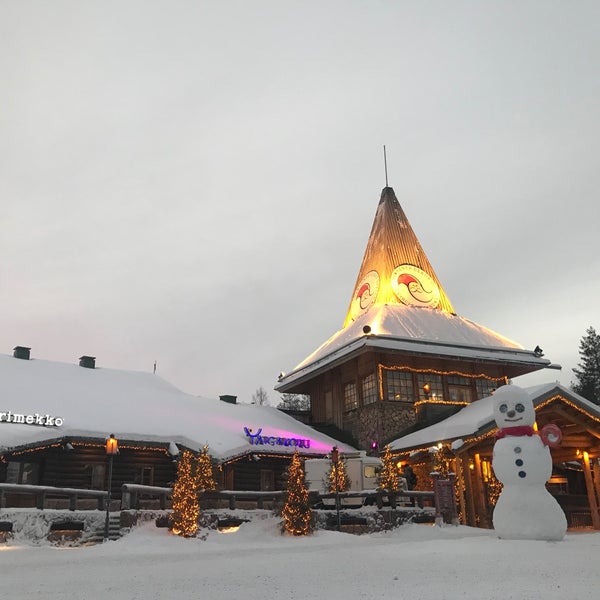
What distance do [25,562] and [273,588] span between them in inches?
264

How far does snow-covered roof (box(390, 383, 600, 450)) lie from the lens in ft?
72.8

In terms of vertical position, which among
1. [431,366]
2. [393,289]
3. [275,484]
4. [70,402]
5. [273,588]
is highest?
[393,289]

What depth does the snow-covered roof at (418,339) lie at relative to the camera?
29.3 metres

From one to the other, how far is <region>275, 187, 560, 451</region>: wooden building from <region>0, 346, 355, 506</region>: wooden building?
262 cm

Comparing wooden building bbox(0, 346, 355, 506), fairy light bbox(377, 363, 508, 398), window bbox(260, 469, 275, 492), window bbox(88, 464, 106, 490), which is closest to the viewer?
wooden building bbox(0, 346, 355, 506)

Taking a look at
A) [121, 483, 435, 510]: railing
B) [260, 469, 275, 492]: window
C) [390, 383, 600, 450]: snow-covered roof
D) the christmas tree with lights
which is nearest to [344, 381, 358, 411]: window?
[390, 383, 600, 450]: snow-covered roof

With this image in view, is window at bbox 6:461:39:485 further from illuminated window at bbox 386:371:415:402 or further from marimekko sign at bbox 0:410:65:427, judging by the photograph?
illuminated window at bbox 386:371:415:402

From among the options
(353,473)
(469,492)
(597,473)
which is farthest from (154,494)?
(597,473)

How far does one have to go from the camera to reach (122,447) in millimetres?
23094

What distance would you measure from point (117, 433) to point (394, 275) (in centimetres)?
1826

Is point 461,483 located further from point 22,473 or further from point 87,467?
point 22,473

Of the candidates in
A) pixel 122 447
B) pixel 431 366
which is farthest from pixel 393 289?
pixel 122 447

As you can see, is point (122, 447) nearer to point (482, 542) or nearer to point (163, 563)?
point (163, 563)

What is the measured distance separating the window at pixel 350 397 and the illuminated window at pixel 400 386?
8.27ft
